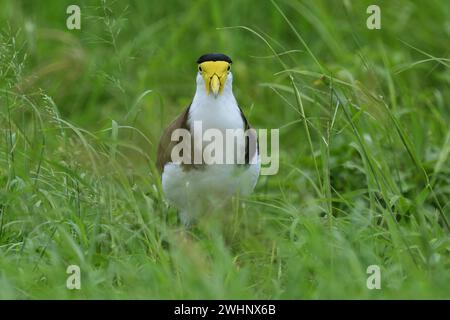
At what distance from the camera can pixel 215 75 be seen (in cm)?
423

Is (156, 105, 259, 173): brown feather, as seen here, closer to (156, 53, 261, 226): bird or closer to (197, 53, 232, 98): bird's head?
(156, 53, 261, 226): bird

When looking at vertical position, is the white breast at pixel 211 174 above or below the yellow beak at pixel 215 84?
below

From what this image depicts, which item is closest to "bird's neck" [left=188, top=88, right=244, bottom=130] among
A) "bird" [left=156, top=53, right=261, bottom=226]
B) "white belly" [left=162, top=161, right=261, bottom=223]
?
"bird" [left=156, top=53, right=261, bottom=226]

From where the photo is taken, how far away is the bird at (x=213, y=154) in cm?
426

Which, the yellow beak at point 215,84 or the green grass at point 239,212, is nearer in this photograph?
the green grass at point 239,212

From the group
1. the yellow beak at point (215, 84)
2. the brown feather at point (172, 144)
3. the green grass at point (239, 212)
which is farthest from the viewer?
the brown feather at point (172, 144)

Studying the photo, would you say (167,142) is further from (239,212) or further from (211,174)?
(239,212)

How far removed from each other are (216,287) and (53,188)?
1.13 m

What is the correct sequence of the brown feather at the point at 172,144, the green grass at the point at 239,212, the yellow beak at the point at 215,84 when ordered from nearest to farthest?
the green grass at the point at 239,212, the yellow beak at the point at 215,84, the brown feather at the point at 172,144

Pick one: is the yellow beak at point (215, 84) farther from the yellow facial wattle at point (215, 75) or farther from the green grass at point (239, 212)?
the green grass at point (239, 212)

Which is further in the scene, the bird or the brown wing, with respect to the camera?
the brown wing

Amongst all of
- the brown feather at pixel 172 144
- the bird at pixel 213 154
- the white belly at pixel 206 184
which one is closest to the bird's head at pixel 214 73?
the bird at pixel 213 154

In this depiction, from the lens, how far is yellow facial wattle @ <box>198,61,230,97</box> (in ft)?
13.8
